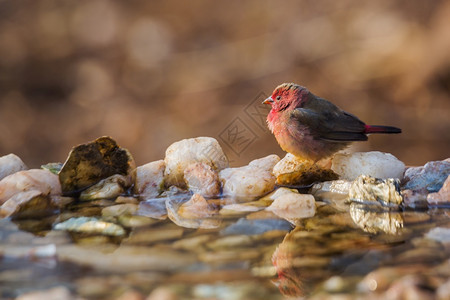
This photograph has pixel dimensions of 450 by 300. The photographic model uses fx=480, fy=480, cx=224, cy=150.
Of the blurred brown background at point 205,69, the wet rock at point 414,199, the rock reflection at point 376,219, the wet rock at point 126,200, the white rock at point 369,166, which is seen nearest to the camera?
the rock reflection at point 376,219

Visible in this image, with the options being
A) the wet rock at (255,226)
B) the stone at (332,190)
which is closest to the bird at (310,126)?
the stone at (332,190)

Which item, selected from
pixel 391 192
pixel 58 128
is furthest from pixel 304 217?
pixel 58 128

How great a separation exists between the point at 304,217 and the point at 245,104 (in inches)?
118

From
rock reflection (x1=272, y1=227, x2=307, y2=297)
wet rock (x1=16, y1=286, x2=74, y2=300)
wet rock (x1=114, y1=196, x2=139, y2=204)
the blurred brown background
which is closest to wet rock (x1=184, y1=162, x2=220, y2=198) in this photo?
wet rock (x1=114, y1=196, x2=139, y2=204)

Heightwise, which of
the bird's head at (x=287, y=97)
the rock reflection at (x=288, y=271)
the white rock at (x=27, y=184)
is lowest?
the rock reflection at (x=288, y=271)

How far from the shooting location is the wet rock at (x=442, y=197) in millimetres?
1400

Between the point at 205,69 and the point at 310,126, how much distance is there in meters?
2.73

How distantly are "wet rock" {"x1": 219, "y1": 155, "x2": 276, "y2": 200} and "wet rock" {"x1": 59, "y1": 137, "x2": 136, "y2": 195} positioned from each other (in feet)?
1.13

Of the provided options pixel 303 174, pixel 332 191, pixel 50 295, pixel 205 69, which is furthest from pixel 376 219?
pixel 205 69

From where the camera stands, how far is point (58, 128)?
445cm

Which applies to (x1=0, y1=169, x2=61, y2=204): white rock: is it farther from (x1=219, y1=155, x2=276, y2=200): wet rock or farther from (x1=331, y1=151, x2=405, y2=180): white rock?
(x1=331, y1=151, x2=405, y2=180): white rock

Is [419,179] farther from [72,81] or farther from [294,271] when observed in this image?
[72,81]

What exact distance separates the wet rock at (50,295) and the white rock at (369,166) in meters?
1.11

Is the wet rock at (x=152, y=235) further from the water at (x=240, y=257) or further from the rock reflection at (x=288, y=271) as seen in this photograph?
the rock reflection at (x=288, y=271)
